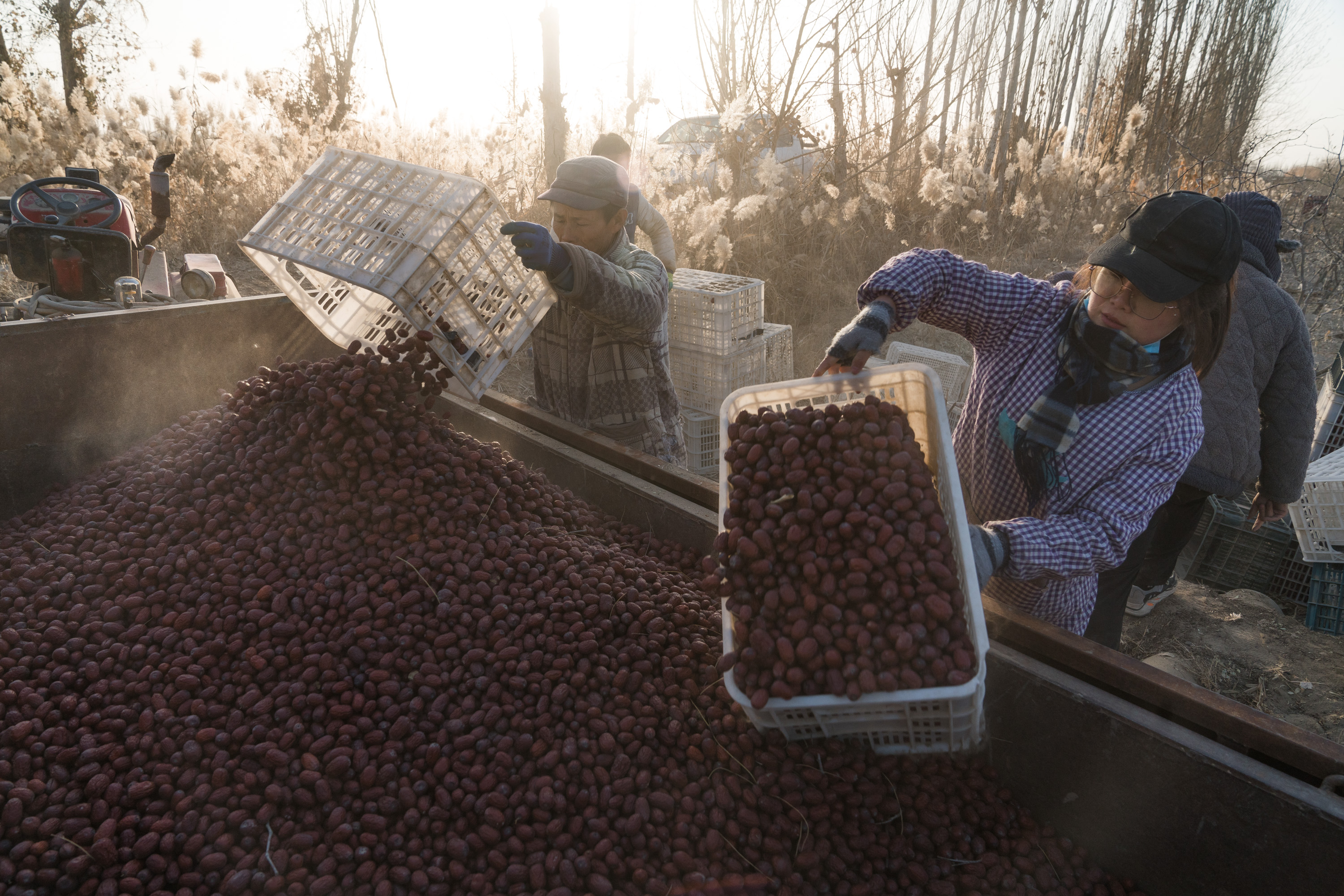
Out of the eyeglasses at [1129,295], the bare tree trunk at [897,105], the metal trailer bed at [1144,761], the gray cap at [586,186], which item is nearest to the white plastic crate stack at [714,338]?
the gray cap at [586,186]

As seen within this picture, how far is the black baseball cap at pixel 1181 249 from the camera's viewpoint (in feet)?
4.91

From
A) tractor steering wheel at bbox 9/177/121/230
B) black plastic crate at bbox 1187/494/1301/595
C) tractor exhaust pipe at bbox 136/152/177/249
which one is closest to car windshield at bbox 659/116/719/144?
tractor exhaust pipe at bbox 136/152/177/249

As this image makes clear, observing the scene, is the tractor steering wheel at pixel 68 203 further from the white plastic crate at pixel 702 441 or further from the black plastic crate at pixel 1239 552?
the black plastic crate at pixel 1239 552

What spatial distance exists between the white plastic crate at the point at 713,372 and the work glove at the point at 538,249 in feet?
9.01

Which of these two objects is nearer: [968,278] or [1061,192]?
[968,278]

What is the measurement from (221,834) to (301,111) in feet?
33.1

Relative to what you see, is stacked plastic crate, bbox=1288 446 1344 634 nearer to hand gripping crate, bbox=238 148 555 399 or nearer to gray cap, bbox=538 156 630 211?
gray cap, bbox=538 156 630 211

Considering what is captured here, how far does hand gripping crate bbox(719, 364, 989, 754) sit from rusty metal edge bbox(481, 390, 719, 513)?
465mm

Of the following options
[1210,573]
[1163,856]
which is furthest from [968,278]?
[1210,573]

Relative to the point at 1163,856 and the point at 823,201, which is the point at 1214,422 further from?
the point at 823,201

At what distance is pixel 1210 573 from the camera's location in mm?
4383

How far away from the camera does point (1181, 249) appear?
1.51 metres

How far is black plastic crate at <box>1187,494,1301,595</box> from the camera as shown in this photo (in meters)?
4.14

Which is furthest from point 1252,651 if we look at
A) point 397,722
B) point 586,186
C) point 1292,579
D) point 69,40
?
point 69,40
